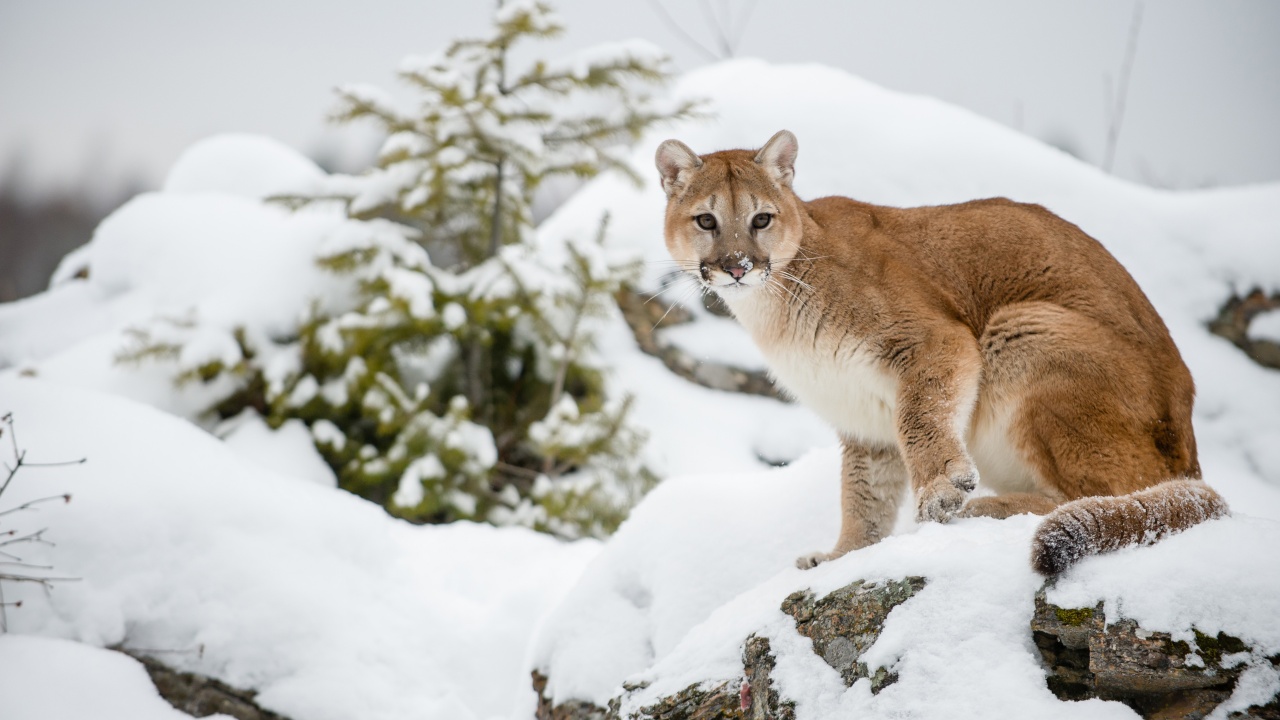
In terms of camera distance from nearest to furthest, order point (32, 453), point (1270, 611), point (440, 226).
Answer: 1. point (1270, 611)
2. point (32, 453)
3. point (440, 226)

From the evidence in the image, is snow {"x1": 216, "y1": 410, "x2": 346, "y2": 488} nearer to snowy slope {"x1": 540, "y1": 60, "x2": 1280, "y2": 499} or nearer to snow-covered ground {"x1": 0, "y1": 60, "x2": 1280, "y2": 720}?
snow-covered ground {"x1": 0, "y1": 60, "x2": 1280, "y2": 720}

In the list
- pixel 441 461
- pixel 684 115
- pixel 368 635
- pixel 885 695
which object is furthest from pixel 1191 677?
pixel 684 115

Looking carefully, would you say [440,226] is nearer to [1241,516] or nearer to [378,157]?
[378,157]

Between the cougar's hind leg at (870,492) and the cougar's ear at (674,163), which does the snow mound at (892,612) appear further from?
the cougar's ear at (674,163)

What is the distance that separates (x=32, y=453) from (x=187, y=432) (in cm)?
75

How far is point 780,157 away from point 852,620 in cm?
237

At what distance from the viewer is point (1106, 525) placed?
90.7 inches

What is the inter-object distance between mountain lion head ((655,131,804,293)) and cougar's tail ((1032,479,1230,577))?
1.71 m

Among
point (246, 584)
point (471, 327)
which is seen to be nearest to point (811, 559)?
point (246, 584)

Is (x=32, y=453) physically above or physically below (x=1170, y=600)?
below

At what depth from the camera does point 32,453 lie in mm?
3828

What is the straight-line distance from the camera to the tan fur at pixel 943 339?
3.33m

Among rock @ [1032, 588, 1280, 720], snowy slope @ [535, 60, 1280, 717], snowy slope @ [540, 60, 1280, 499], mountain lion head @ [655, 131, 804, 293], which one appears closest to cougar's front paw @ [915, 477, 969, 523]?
snowy slope @ [535, 60, 1280, 717]

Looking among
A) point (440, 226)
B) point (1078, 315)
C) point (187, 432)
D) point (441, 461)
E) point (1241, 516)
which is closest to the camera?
point (1241, 516)
